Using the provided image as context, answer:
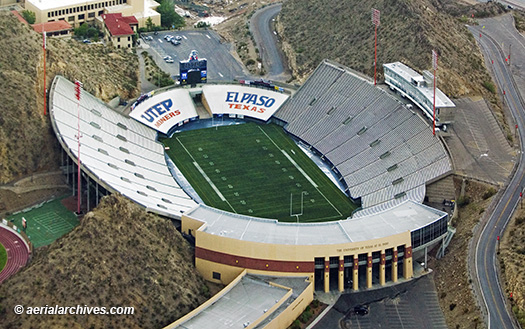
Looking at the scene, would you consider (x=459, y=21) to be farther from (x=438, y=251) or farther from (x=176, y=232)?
(x=176, y=232)

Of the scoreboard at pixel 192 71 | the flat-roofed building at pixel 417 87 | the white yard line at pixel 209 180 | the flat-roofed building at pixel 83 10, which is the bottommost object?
the white yard line at pixel 209 180

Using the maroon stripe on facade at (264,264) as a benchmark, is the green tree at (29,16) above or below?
above

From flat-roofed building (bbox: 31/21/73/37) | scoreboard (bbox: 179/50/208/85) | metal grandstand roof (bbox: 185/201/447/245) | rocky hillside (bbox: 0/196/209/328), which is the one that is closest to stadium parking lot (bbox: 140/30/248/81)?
scoreboard (bbox: 179/50/208/85)

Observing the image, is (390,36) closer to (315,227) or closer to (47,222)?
(315,227)

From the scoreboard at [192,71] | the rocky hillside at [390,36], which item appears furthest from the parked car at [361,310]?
the scoreboard at [192,71]

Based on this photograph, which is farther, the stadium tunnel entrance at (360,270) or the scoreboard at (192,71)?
the scoreboard at (192,71)

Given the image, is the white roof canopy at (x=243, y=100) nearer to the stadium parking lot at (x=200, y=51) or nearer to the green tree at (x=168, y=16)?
the stadium parking lot at (x=200, y=51)

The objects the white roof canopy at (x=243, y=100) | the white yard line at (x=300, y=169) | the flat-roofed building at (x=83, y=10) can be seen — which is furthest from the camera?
the flat-roofed building at (x=83, y=10)
